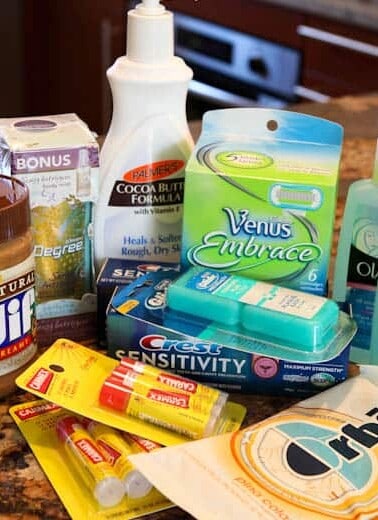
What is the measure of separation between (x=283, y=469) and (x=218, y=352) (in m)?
0.12

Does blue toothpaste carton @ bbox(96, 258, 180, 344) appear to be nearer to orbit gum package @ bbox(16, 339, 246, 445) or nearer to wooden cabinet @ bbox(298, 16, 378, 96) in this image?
orbit gum package @ bbox(16, 339, 246, 445)

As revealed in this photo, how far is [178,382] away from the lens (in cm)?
66

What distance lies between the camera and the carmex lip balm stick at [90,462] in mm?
581

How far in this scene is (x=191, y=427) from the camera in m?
0.63

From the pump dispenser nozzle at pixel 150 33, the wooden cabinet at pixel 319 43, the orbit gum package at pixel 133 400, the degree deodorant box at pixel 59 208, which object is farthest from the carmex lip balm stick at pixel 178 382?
the wooden cabinet at pixel 319 43

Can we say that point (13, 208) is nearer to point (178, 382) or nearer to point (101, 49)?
point (178, 382)

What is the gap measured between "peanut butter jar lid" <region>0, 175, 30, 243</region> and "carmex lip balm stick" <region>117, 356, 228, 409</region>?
0.13 meters

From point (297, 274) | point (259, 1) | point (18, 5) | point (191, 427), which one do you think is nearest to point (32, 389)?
point (191, 427)

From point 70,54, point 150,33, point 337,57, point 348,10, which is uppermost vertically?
point 150,33

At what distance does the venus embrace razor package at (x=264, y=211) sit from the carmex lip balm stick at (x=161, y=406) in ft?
0.45

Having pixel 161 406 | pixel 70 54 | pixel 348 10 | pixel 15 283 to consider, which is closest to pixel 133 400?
pixel 161 406

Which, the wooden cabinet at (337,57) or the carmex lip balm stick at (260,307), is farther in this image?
the wooden cabinet at (337,57)

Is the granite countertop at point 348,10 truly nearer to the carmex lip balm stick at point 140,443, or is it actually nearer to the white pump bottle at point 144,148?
the white pump bottle at point 144,148

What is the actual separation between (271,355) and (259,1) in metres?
1.62
